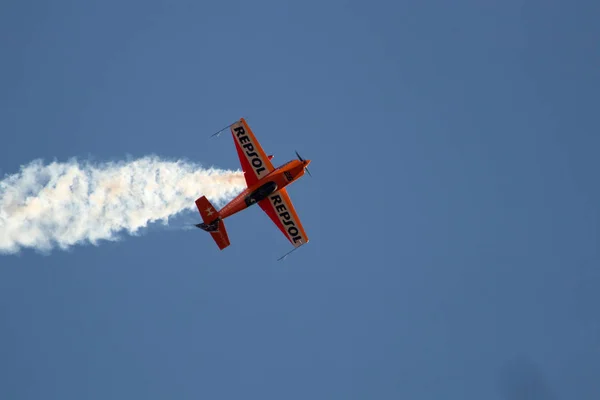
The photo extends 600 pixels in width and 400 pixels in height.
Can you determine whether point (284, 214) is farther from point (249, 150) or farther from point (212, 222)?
point (212, 222)

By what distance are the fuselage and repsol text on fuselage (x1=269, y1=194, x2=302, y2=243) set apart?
1104 mm

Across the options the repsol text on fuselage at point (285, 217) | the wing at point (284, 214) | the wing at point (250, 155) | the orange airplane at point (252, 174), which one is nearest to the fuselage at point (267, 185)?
the orange airplane at point (252, 174)

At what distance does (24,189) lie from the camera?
70.1 metres

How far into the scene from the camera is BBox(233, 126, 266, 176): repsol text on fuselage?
2810 inches

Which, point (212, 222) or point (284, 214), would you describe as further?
point (284, 214)

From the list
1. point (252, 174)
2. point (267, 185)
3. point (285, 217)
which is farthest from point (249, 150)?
point (285, 217)

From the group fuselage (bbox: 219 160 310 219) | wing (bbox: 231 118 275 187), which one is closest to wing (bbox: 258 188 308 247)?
fuselage (bbox: 219 160 310 219)

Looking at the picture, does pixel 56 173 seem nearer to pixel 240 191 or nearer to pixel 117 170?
pixel 117 170

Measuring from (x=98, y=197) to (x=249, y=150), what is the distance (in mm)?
9257

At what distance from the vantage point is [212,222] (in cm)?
7062

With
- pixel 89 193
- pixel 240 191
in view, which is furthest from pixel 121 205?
pixel 240 191

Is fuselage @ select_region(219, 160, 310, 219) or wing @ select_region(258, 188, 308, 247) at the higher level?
fuselage @ select_region(219, 160, 310, 219)

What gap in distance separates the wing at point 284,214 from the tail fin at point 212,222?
3.02 meters

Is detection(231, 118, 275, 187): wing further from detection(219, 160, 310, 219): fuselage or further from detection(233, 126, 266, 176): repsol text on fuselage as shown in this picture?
detection(219, 160, 310, 219): fuselage
